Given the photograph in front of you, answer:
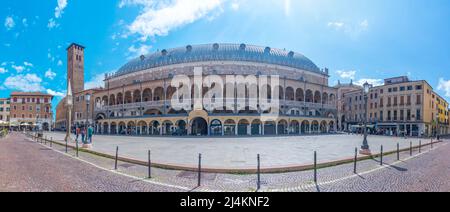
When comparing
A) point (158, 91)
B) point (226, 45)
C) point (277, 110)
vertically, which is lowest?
point (277, 110)

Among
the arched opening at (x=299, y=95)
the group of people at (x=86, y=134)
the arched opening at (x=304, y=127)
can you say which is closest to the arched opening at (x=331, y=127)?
the arched opening at (x=304, y=127)

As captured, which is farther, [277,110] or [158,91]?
[158,91]

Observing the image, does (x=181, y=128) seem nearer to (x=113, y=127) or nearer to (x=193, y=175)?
(x=113, y=127)

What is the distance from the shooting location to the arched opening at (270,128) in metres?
37.3

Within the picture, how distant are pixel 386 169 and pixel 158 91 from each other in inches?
1709

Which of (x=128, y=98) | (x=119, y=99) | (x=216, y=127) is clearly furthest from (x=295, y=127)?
(x=119, y=99)

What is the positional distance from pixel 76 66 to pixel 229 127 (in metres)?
59.3

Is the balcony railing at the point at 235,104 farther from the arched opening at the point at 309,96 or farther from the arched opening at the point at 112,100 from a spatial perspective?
the arched opening at the point at 309,96

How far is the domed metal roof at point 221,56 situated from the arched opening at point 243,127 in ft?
58.1

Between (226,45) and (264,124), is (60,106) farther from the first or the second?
(264,124)

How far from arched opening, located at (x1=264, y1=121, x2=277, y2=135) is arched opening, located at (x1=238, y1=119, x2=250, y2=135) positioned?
3493 millimetres

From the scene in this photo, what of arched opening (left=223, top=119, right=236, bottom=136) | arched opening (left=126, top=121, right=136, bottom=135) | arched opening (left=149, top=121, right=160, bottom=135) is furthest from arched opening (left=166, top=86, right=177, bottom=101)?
arched opening (left=223, top=119, right=236, bottom=136)
